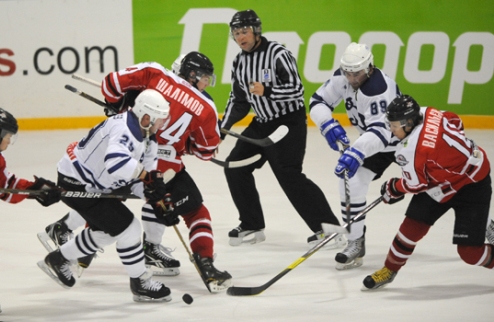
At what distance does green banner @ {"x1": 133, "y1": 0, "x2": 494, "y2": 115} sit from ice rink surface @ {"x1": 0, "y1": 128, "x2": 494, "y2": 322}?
7.71 ft

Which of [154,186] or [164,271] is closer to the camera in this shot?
[154,186]

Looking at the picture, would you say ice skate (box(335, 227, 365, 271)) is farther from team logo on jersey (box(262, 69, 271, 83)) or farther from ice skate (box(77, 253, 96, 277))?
ice skate (box(77, 253, 96, 277))

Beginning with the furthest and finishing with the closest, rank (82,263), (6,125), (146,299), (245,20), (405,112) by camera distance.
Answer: (245,20) < (82,263) < (146,299) < (405,112) < (6,125)

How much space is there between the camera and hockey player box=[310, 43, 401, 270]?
4102 mm

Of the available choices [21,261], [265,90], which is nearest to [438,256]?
[265,90]

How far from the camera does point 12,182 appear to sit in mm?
3686

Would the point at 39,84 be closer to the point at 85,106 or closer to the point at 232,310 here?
the point at 85,106

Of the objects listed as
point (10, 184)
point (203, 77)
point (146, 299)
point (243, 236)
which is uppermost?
point (203, 77)

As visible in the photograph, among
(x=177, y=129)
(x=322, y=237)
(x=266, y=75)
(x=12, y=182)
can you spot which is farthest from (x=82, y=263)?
(x=266, y=75)

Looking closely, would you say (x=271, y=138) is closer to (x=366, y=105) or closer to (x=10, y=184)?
(x=366, y=105)

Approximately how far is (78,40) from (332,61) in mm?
2312

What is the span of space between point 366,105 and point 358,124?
0.67 ft

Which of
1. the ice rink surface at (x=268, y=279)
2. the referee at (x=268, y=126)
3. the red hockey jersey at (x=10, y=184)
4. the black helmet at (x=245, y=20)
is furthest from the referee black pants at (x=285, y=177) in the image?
the red hockey jersey at (x=10, y=184)

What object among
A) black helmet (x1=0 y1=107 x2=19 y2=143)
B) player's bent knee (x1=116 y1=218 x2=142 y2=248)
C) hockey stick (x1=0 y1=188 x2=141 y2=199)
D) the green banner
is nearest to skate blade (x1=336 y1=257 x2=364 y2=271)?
player's bent knee (x1=116 y1=218 x2=142 y2=248)
